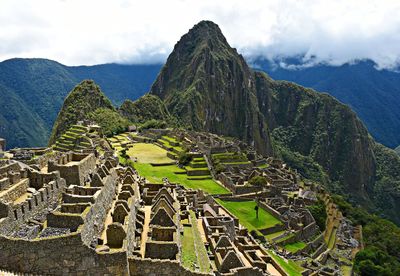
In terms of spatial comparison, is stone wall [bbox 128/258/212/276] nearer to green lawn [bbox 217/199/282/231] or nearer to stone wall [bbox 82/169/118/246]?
stone wall [bbox 82/169/118/246]

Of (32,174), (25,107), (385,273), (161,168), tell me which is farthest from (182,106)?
(32,174)

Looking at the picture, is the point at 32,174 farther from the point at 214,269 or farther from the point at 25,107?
the point at 25,107

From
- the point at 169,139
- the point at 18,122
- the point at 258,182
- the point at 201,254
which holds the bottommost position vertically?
the point at 258,182

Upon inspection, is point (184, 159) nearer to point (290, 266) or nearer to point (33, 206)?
point (290, 266)

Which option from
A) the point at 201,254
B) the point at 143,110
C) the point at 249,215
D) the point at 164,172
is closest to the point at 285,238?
the point at 249,215

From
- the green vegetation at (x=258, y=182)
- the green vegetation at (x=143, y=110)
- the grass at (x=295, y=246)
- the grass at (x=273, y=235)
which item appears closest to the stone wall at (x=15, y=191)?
the grass at (x=273, y=235)

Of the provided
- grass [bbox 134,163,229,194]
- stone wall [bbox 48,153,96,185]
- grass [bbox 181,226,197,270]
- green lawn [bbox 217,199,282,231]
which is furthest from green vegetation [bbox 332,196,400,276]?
stone wall [bbox 48,153,96,185]
